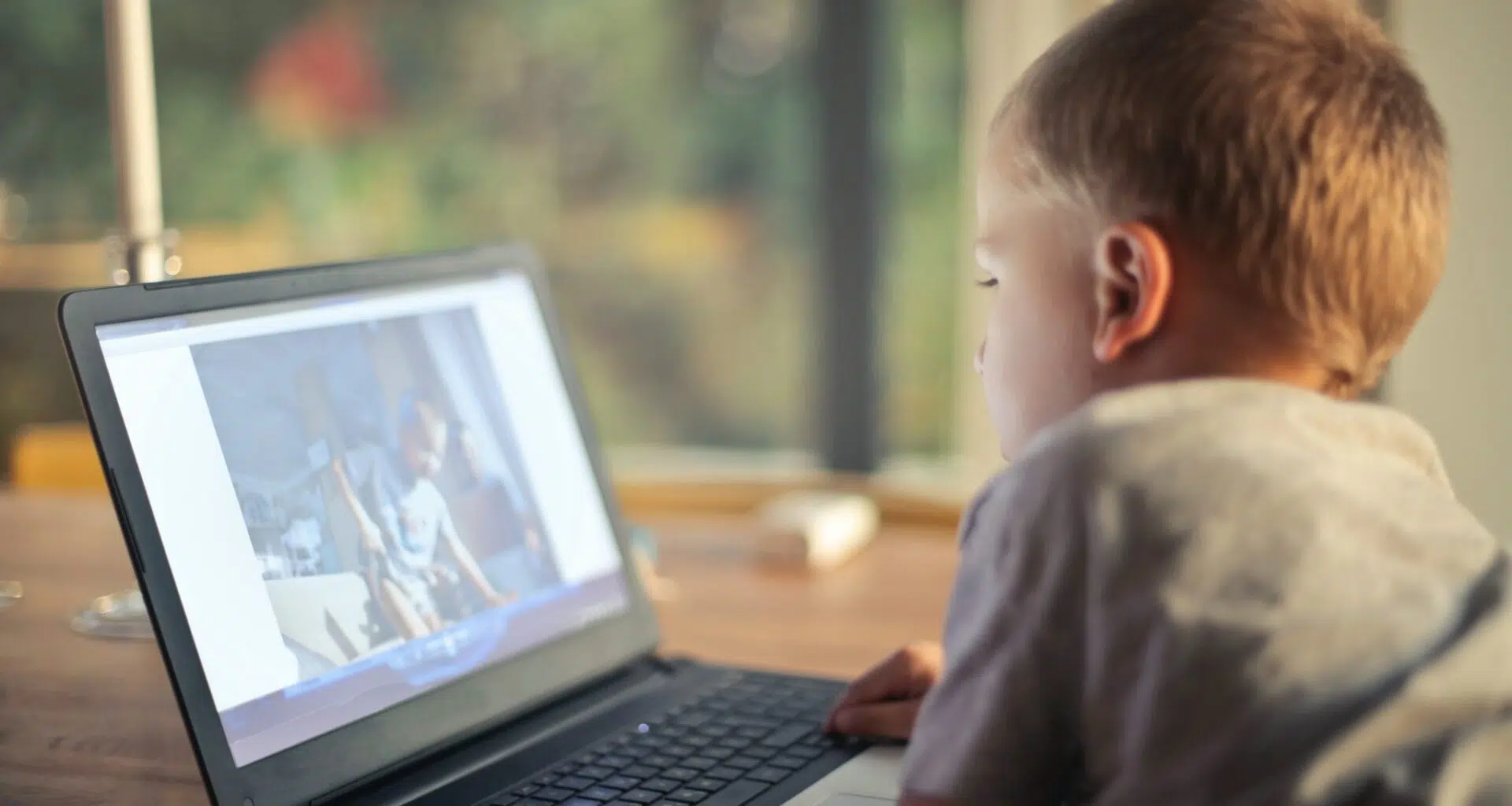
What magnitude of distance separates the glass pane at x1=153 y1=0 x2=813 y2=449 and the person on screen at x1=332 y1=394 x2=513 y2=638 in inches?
89.6

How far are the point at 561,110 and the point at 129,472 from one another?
273 centimetres

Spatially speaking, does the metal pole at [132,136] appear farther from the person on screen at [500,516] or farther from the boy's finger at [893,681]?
the boy's finger at [893,681]

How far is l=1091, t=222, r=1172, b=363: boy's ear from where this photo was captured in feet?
2.41

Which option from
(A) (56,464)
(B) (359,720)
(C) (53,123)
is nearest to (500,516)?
(B) (359,720)

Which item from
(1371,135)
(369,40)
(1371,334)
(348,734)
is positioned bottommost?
(348,734)

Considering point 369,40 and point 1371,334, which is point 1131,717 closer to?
point 1371,334

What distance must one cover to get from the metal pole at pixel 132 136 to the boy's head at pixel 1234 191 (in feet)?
2.71

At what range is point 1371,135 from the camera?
0.73m

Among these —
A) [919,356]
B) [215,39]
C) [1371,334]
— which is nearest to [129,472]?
[1371,334]

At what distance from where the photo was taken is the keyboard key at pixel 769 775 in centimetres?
88

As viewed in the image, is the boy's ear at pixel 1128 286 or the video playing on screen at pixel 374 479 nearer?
the boy's ear at pixel 1128 286

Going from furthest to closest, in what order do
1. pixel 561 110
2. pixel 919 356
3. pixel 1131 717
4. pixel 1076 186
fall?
pixel 561 110
pixel 919 356
pixel 1076 186
pixel 1131 717

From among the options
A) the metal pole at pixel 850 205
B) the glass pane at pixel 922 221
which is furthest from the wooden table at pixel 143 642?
the glass pane at pixel 922 221

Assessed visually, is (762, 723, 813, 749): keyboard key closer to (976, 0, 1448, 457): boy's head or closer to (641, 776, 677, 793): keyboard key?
(641, 776, 677, 793): keyboard key
